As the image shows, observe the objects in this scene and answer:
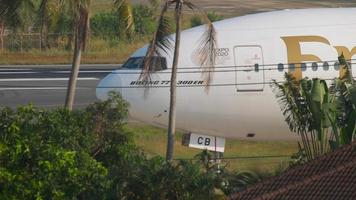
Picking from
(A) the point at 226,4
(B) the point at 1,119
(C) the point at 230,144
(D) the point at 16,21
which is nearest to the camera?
(B) the point at 1,119

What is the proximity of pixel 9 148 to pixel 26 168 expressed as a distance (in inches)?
24.1

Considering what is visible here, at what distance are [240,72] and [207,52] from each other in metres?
2.35

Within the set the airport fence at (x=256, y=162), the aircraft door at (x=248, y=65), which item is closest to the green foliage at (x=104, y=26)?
the airport fence at (x=256, y=162)

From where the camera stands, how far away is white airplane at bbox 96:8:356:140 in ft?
111

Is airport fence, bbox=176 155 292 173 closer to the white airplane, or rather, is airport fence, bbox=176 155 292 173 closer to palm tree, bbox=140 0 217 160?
the white airplane

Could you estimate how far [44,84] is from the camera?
60062 millimetres

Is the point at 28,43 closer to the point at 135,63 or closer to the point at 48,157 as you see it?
the point at 135,63

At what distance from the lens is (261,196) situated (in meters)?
18.7

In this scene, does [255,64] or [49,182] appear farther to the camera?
[255,64]

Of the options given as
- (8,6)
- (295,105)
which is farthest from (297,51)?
(8,6)

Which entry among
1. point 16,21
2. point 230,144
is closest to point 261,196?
point 16,21

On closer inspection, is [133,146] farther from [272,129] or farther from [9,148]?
[272,129]

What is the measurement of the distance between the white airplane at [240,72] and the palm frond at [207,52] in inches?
11.7

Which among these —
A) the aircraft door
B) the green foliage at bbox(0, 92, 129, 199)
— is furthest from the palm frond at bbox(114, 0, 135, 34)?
the aircraft door
